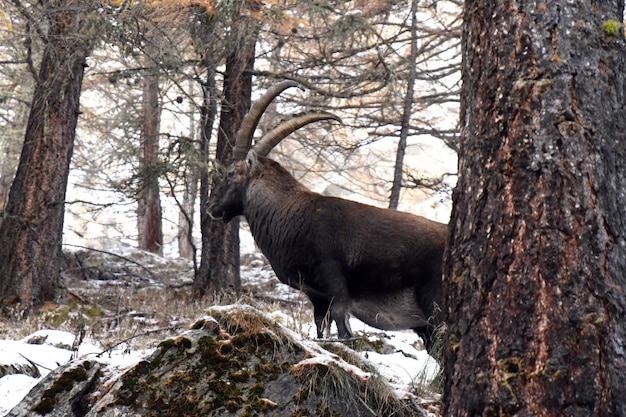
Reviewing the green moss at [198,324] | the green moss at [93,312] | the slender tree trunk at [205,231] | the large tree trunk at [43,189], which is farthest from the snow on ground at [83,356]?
the slender tree trunk at [205,231]

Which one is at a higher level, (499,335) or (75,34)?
(75,34)

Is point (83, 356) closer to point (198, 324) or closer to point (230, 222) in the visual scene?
point (198, 324)

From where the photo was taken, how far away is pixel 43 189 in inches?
413

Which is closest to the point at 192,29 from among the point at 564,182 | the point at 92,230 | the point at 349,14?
the point at 349,14

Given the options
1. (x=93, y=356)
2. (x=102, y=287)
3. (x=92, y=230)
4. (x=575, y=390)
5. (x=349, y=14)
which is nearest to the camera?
(x=575, y=390)

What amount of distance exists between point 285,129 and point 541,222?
19.2ft

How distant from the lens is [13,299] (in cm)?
1025

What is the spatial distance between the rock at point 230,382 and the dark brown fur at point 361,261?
2376 mm

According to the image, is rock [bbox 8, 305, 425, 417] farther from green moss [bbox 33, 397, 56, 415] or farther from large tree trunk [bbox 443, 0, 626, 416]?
large tree trunk [bbox 443, 0, 626, 416]

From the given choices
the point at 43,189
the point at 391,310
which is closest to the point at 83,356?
the point at 391,310

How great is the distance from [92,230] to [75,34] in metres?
36.1

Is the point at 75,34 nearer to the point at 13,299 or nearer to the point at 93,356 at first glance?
the point at 13,299

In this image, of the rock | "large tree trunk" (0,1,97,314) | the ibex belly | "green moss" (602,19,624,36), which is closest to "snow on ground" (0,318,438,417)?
the rock

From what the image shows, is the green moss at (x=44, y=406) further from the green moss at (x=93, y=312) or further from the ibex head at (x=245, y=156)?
the green moss at (x=93, y=312)
